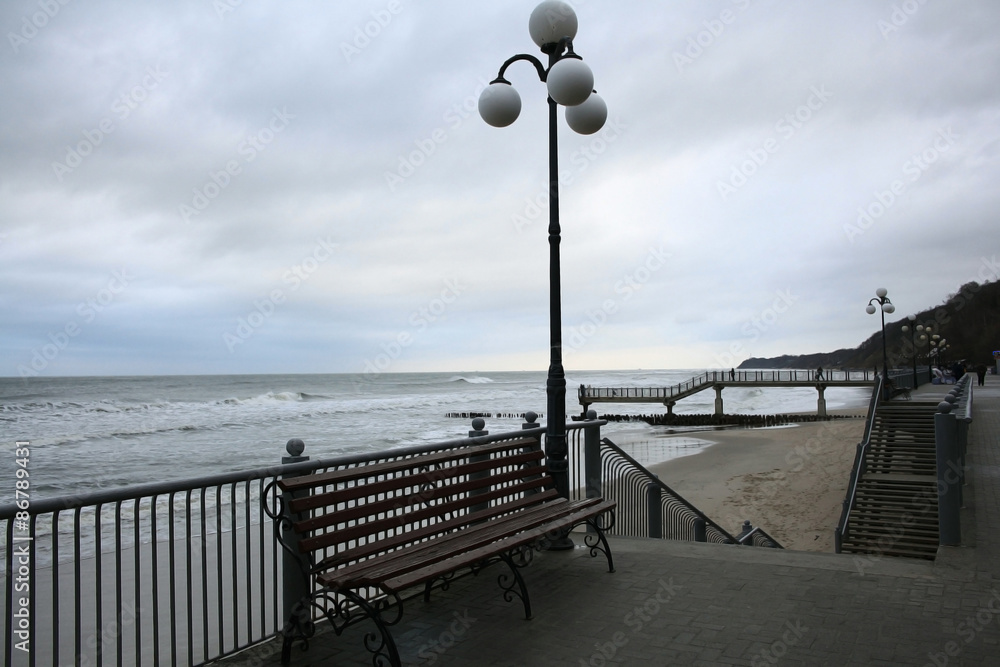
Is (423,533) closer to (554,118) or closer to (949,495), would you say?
(554,118)

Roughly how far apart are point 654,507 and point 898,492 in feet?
32.2

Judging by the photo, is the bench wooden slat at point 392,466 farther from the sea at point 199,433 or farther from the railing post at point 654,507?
the sea at point 199,433

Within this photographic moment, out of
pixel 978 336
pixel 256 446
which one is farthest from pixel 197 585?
pixel 978 336

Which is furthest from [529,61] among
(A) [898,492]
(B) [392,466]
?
(A) [898,492]

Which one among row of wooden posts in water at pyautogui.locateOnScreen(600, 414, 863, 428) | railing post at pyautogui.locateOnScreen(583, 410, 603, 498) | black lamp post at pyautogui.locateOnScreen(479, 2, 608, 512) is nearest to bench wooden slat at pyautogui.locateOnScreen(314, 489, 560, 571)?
black lamp post at pyautogui.locateOnScreen(479, 2, 608, 512)

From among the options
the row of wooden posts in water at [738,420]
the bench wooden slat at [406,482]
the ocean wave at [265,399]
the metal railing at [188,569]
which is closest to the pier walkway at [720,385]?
the row of wooden posts in water at [738,420]

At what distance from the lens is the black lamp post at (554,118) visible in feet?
20.0

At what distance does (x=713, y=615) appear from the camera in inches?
179

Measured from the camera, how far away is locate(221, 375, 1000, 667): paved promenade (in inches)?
154

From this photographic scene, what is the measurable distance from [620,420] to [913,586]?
5456 cm

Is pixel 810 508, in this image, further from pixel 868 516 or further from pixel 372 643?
pixel 372 643

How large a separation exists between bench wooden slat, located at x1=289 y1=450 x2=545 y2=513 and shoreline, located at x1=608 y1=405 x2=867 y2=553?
32.8 feet

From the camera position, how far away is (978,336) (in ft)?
338

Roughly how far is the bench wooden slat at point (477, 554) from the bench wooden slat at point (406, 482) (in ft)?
2.02
